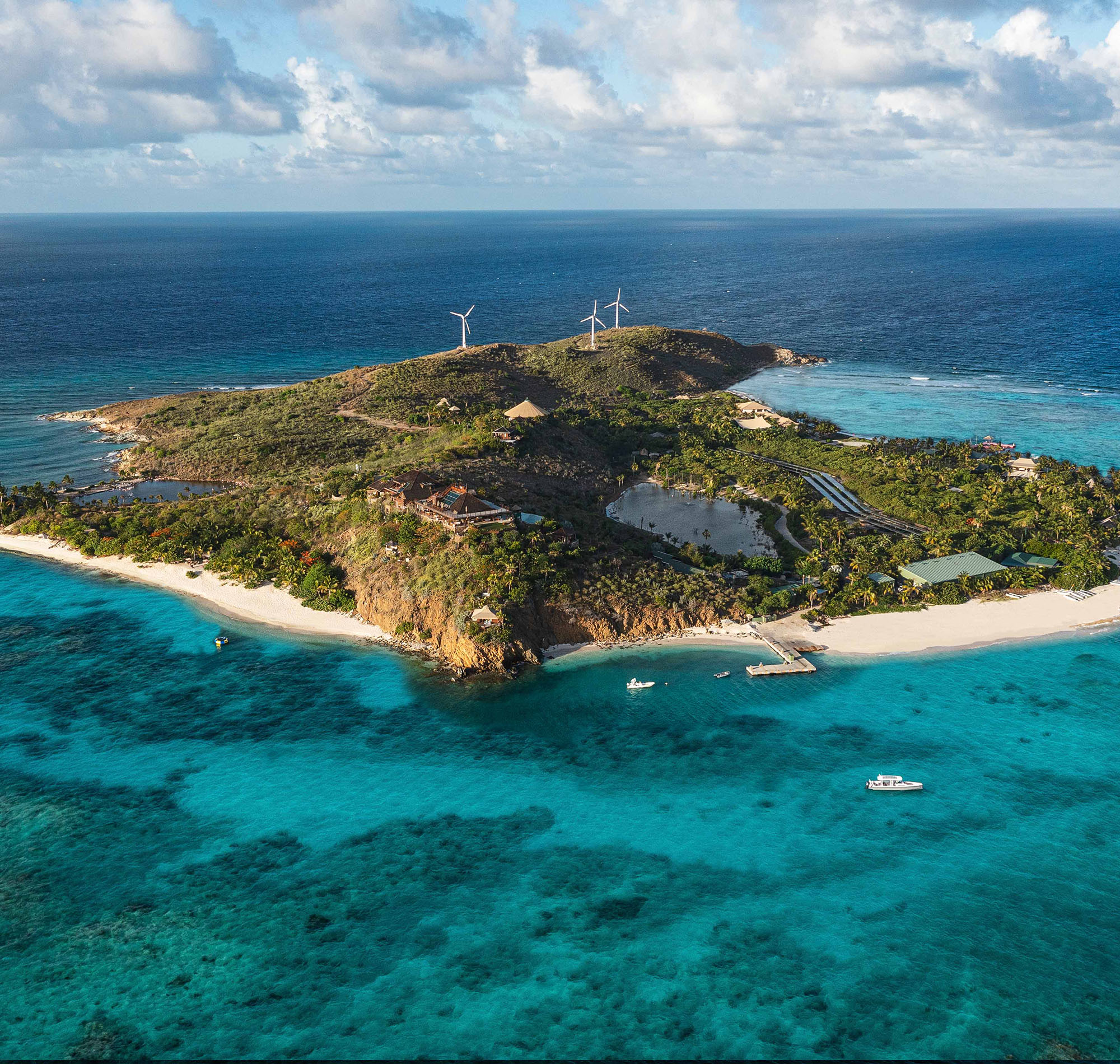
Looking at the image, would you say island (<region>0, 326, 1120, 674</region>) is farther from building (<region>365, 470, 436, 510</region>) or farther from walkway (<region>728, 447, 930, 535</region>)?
walkway (<region>728, 447, 930, 535</region>)

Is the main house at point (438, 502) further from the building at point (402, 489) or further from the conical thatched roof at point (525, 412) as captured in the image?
the conical thatched roof at point (525, 412)

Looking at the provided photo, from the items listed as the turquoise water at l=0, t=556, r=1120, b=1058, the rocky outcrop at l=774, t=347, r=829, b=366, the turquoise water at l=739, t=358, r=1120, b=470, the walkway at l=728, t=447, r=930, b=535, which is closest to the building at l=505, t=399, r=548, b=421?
the walkway at l=728, t=447, r=930, b=535

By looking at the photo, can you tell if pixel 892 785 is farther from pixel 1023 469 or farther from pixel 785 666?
pixel 1023 469

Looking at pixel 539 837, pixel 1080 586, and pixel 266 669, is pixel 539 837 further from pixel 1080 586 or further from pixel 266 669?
pixel 1080 586

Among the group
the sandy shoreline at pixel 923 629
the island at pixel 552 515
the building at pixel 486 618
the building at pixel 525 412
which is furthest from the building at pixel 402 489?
the building at pixel 525 412

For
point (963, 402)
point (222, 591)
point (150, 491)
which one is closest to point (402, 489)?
point (222, 591)

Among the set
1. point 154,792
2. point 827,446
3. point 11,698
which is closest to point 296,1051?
point 154,792

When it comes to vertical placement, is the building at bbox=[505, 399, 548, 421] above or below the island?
above
